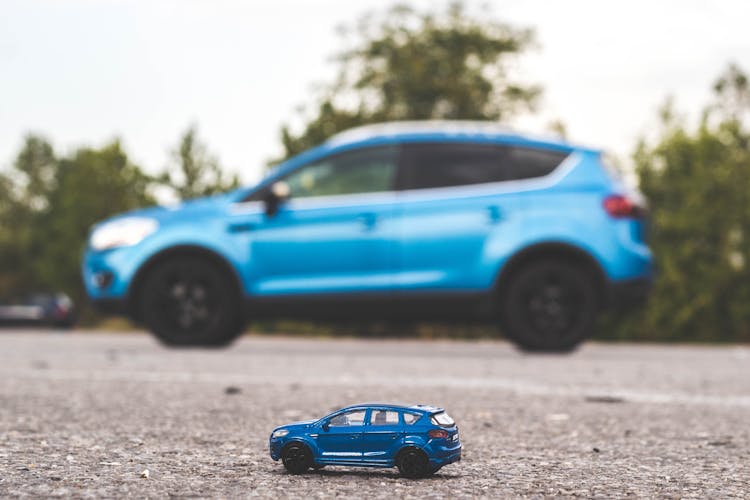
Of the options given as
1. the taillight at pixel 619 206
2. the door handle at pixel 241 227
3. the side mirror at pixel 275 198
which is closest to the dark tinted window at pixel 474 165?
the taillight at pixel 619 206

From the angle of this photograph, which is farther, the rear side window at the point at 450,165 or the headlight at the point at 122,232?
the headlight at the point at 122,232

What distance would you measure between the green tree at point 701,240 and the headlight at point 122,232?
15018 millimetres

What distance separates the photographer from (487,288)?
8906 millimetres

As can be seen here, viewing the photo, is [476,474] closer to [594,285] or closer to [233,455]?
[233,455]

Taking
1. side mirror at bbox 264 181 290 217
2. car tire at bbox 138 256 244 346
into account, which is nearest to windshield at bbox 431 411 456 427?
side mirror at bbox 264 181 290 217

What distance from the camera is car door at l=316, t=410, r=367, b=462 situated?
3.03m

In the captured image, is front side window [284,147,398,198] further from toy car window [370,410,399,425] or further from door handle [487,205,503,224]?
toy car window [370,410,399,425]

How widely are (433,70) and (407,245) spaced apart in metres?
24.7

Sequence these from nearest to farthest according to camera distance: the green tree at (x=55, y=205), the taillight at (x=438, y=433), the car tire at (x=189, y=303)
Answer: the taillight at (x=438, y=433) → the car tire at (x=189, y=303) → the green tree at (x=55, y=205)

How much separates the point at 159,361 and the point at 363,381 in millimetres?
2138

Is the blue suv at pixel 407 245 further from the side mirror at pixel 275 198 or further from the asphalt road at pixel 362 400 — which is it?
the asphalt road at pixel 362 400

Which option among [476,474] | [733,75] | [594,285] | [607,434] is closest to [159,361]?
[594,285]

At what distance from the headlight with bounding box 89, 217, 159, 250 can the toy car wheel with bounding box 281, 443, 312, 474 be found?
640 centimetres

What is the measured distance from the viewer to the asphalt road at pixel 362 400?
3.14 metres
